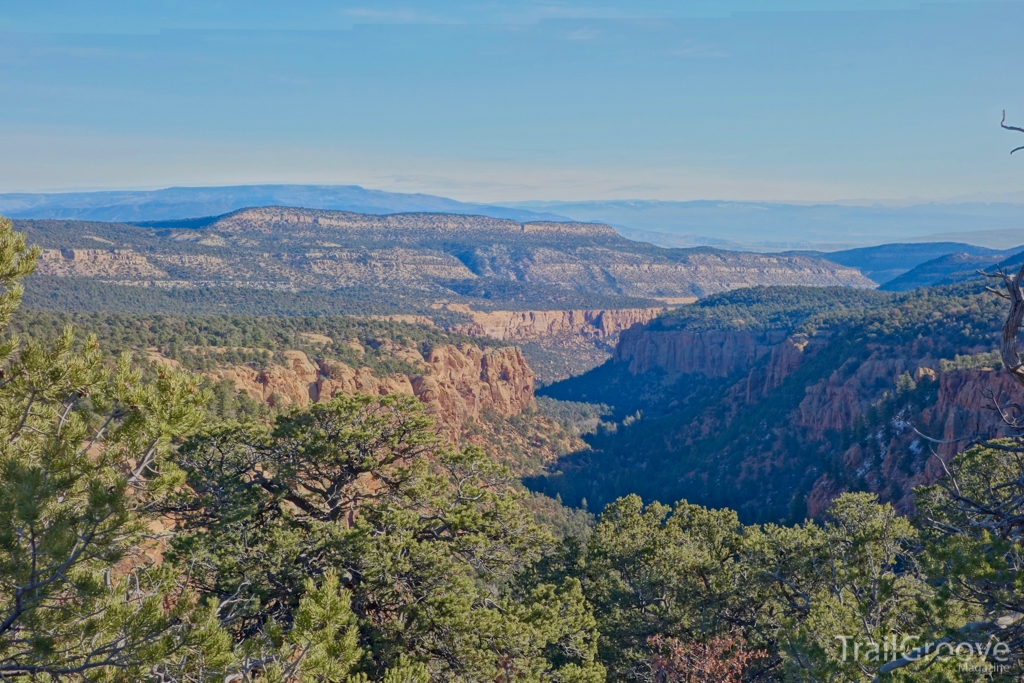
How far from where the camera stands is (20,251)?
996 centimetres

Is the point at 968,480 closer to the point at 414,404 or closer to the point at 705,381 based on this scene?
the point at 414,404

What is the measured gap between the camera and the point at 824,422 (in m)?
74.6

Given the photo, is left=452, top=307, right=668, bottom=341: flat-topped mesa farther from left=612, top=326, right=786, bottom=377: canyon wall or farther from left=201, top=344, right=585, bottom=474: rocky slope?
left=201, top=344, right=585, bottom=474: rocky slope

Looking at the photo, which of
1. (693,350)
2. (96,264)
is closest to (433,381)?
(693,350)

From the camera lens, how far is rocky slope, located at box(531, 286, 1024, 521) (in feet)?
182

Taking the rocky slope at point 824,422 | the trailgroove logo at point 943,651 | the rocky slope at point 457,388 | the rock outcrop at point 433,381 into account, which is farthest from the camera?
the rocky slope at point 457,388

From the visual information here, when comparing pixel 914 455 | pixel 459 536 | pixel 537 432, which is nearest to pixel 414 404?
pixel 459 536

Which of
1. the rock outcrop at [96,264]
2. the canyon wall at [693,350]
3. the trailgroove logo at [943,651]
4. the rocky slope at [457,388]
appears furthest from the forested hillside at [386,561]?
the rock outcrop at [96,264]

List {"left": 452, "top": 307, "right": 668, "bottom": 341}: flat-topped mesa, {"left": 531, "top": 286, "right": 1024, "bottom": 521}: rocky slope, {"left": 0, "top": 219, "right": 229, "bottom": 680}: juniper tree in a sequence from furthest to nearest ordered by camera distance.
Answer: {"left": 452, "top": 307, "right": 668, "bottom": 341}: flat-topped mesa < {"left": 531, "top": 286, "right": 1024, "bottom": 521}: rocky slope < {"left": 0, "top": 219, "right": 229, "bottom": 680}: juniper tree

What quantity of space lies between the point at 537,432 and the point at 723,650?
73927mm

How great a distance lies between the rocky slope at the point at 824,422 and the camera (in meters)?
55.5

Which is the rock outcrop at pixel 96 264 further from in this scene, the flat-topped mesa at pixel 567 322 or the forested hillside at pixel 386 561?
the forested hillside at pixel 386 561

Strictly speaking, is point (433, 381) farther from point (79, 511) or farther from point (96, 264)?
point (96, 264)

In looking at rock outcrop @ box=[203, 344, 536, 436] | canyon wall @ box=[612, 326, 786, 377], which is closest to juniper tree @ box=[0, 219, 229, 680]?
rock outcrop @ box=[203, 344, 536, 436]
